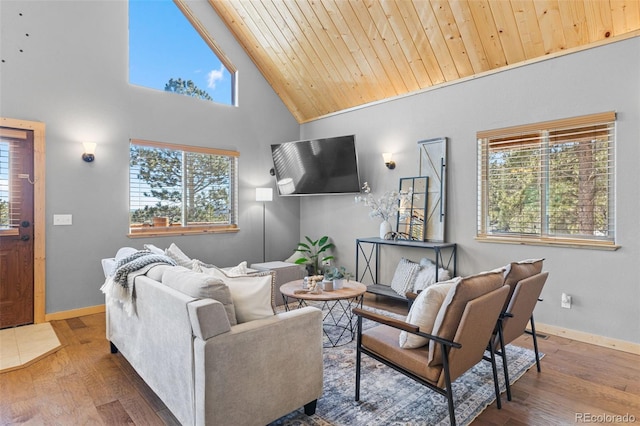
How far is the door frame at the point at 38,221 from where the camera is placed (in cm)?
394

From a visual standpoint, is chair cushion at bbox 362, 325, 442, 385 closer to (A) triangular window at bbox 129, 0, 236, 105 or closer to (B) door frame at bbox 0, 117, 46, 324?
(B) door frame at bbox 0, 117, 46, 324

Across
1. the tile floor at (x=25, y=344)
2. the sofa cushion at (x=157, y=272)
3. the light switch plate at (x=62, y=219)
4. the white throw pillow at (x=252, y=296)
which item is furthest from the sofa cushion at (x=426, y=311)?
the light switch plate at (x=62, y=219)

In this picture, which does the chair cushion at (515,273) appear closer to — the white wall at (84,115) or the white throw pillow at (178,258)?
the white throw pillow at (178,258)

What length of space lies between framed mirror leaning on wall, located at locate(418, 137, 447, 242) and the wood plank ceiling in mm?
809

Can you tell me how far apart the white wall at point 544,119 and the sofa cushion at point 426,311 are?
7.24 ft

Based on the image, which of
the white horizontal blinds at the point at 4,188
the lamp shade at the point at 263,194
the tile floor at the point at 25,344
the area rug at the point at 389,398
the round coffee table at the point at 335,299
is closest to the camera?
the area rug at the point at 389,398

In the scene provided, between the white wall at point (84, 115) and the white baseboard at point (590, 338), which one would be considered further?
the white wall at point (84, 115)

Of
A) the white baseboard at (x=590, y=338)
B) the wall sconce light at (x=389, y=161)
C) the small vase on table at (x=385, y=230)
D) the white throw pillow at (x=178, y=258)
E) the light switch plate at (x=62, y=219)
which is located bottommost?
the white baseboard at (x=590, y=338)

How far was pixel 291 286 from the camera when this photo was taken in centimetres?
353

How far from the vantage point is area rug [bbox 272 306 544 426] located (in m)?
2.16

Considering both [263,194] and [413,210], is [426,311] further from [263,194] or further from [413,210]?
[263,194]

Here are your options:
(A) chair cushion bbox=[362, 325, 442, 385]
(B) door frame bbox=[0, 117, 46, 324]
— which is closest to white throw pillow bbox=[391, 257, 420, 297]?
(A) chair cushion bbox=[362, 325, 442, 385]

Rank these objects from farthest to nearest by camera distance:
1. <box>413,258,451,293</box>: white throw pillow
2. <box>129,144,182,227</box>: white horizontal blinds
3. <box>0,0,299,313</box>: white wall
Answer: <box>129,144,182,227</box>: white horizontal blinds < <box>413,258,451,293</box>: white throw pillow < <box>0,0,299,313</box>: white wall

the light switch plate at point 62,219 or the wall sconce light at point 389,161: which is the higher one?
the wall sconce light at point 389,161
